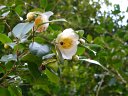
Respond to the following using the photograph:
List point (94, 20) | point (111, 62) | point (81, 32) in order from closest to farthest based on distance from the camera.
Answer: point (81, 32) → point (111, 62) → point (94, 20)

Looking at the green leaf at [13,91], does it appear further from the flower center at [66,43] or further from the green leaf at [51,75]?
the flower center at [66,43]

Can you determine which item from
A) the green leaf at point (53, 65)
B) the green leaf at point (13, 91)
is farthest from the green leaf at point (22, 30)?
the green leaf at point (13, 91)

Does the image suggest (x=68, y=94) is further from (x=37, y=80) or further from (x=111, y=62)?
(x=37, y=80)

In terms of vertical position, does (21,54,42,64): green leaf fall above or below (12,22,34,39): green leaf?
below

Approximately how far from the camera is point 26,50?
1.24 meters

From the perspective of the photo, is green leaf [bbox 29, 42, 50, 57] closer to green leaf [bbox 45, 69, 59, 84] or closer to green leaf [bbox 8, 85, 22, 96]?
green leaf [bbox 45, 69, 59, 84]

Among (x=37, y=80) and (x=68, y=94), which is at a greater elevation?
(x=37, y=80)

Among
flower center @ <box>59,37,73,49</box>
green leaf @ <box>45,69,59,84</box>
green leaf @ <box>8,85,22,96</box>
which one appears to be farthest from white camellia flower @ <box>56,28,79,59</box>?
green leaf @ <box>8,85,22,96</box>

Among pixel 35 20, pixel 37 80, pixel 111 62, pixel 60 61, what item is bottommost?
pixel 111 62

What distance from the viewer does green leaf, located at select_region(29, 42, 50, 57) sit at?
1.13 metres

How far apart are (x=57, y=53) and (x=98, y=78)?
2.60 m

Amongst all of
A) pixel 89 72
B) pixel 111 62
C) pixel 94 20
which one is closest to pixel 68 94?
pixel 89 72

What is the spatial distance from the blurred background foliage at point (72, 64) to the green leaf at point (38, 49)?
3 cm

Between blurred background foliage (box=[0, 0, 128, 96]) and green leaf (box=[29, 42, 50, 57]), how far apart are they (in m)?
0.03
